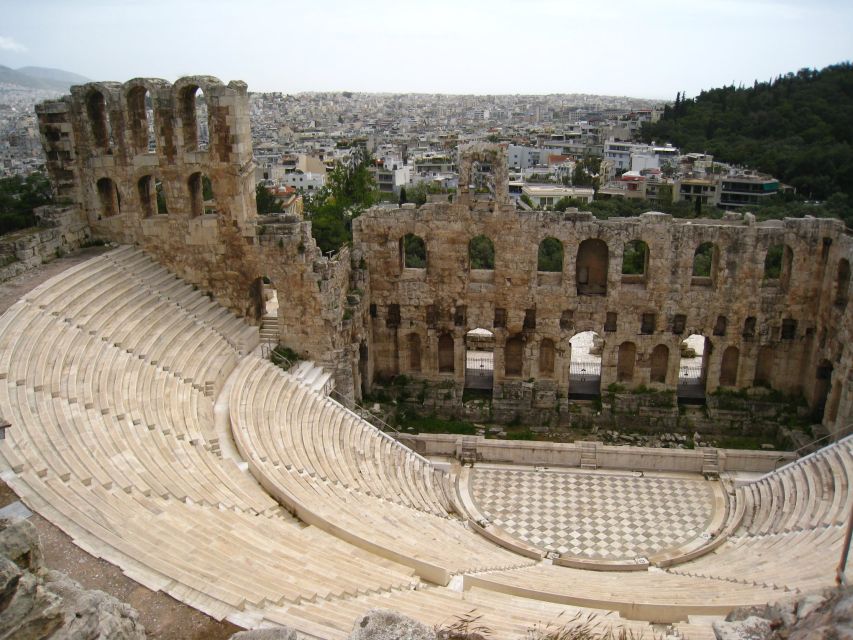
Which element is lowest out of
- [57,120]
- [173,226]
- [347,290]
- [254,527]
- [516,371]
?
[516,371]

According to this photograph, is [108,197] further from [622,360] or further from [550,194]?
[550,194]

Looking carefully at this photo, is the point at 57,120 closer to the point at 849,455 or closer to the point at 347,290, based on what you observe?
the point at 347,290

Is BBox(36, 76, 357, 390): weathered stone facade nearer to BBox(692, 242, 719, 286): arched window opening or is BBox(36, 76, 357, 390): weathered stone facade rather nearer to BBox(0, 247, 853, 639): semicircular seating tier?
BBox(0, 247, 853, 639): semicircular seating tier

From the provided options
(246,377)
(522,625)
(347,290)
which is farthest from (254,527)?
(347,290)

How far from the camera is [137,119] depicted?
2383 cm

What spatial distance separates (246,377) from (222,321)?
3.23m

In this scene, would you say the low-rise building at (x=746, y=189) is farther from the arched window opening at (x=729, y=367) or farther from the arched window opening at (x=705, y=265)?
the arched window opening at (x=729, y=367)

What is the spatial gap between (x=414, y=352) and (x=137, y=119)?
12919 millimetres

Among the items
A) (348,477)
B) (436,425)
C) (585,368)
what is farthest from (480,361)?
(348,477)

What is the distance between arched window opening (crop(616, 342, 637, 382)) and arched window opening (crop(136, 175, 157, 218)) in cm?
1761

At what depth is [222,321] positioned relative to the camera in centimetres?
2345

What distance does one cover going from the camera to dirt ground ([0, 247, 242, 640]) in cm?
976

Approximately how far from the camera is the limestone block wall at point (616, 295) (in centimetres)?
Result: 2417

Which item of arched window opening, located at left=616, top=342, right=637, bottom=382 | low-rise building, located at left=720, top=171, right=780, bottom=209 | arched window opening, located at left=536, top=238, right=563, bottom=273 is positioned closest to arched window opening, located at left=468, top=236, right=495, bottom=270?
arched window opening, located at left=536, top=238, right=563, bottom=273
